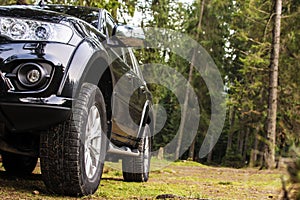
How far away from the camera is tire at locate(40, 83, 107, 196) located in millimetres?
3314

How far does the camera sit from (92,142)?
3891 mm

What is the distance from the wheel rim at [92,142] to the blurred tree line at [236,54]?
4.97 meters

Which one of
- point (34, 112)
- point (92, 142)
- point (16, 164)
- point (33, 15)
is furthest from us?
point (16, 164)

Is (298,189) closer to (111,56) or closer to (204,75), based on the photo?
(111,56)

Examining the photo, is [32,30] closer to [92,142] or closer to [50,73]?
[50,73]

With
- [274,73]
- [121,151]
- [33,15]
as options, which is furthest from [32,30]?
[274,73]

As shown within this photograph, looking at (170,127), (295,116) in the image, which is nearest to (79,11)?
(295,116)

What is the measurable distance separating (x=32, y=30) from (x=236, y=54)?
33187 mm

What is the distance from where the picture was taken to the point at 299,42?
21.2 metres

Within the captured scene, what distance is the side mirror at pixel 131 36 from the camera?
451cm

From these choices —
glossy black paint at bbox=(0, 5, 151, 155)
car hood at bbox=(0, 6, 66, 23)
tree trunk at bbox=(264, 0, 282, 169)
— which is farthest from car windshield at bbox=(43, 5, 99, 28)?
tree trunk at bbox=(264, 0, 282, 169)

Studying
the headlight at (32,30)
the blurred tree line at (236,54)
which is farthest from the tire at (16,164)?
the blurred tree line at (236,54)

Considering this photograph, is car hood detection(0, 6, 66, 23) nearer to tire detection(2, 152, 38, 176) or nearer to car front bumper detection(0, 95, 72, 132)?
car front bumper detection(0, 95, 72, 132)

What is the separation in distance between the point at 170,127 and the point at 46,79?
39.6 m
